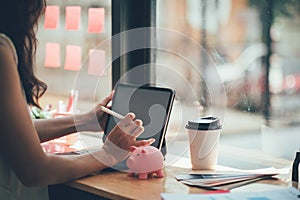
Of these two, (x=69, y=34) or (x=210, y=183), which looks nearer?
(x=210, y=183)

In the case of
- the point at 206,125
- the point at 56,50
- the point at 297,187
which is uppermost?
the point at 56,50

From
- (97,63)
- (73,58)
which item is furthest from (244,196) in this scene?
(73,58)

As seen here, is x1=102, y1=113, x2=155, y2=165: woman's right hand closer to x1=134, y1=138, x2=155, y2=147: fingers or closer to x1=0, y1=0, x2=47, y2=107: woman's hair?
x1=134, y1=138, x2=155, y2=147: fingers

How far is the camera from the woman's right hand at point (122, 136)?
1.61m

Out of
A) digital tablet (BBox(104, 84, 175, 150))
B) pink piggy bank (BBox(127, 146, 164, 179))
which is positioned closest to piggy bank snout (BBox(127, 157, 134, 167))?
pink piggy bank (BBox(127, 146, 164, 179))

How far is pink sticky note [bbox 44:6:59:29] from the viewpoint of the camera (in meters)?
2.40

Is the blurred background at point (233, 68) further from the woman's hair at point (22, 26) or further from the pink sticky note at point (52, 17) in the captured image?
the woman's hair at point (22, 26)

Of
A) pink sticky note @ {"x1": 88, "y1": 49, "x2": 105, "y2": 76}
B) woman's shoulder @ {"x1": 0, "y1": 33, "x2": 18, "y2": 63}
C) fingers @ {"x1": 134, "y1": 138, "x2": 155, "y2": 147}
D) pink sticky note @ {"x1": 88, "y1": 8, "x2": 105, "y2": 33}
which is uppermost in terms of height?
pink sticky note @ {"x1": 88, "y1": 8, "x2": 105, "y2": 33}

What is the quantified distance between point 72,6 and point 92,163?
0.98m

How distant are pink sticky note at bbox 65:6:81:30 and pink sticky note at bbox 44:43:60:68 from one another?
124 millimetres

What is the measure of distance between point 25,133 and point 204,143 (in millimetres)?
655

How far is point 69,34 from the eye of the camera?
237 cm

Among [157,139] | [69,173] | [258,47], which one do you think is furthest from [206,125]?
[69,173]

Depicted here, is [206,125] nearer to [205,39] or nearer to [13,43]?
[205,39]
